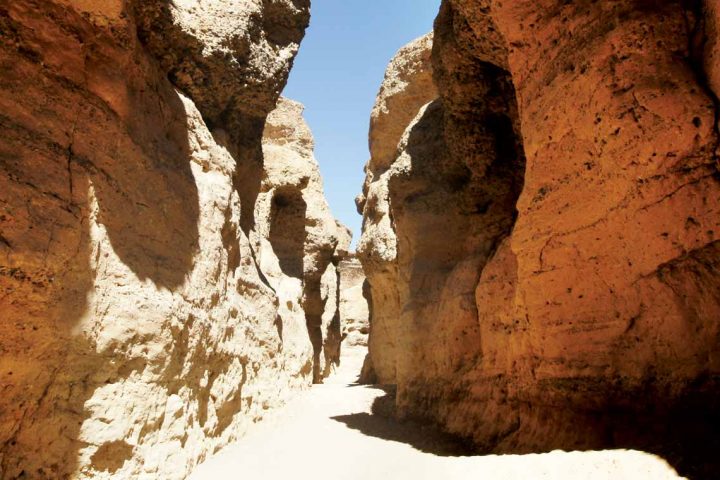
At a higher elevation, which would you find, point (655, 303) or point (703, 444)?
point (655, 303)

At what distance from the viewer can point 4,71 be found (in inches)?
134

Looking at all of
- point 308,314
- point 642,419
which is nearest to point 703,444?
point 642,419

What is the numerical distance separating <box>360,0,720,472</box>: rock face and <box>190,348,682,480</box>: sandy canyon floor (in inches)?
24.8

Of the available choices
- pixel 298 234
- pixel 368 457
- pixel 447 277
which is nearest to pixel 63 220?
pixel 368 457

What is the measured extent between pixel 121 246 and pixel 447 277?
5505 mm

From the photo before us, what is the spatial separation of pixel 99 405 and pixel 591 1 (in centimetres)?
540

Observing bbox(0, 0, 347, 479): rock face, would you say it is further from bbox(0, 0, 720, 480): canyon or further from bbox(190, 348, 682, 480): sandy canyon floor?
bbox(190, 348, 682, 480): sandy canyon floor

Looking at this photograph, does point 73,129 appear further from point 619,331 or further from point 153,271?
point 619,331

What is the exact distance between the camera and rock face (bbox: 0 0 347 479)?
125 inches

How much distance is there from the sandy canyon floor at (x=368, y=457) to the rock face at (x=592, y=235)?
2.07 feet

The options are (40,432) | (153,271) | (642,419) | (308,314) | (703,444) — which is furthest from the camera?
(308,314)

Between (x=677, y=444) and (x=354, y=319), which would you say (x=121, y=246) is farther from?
(x=354, y=319)

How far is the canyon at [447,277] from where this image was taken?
3.31 m

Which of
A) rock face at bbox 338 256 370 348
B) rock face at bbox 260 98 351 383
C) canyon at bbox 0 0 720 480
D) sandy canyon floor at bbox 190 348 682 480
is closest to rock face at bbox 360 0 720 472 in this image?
canyon at bbox 0 0 720 480
